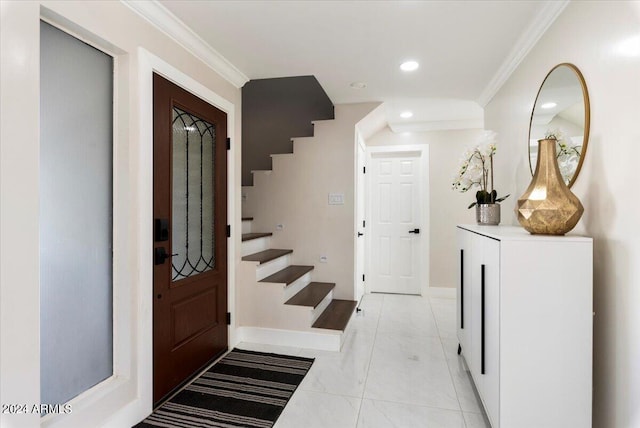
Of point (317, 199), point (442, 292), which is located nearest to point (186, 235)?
point (317, 199)

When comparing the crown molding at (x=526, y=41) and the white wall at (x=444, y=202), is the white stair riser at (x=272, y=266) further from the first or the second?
the crown molding at (x=526, y=41)

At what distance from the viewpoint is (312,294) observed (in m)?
3.33

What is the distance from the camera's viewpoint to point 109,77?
1775mm

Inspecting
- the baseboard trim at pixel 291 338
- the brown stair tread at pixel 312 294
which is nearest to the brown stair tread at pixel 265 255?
the brown stair tread at pixel 312 294

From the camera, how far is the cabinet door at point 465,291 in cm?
220

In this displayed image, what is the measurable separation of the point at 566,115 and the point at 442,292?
3253 millimetres

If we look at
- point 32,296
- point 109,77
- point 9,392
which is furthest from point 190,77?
point 9,392

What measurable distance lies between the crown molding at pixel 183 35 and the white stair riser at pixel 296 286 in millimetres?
1920

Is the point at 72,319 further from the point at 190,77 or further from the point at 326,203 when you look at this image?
the point at 326,203

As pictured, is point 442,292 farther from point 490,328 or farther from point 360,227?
point 490,328

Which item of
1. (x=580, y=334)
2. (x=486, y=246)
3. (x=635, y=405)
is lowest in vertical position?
(x=635, y=405)

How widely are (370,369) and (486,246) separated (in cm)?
135

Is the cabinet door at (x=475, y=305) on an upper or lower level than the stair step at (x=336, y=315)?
upper

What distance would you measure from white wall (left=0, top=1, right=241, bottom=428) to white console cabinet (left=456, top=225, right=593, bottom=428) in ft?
6.13
